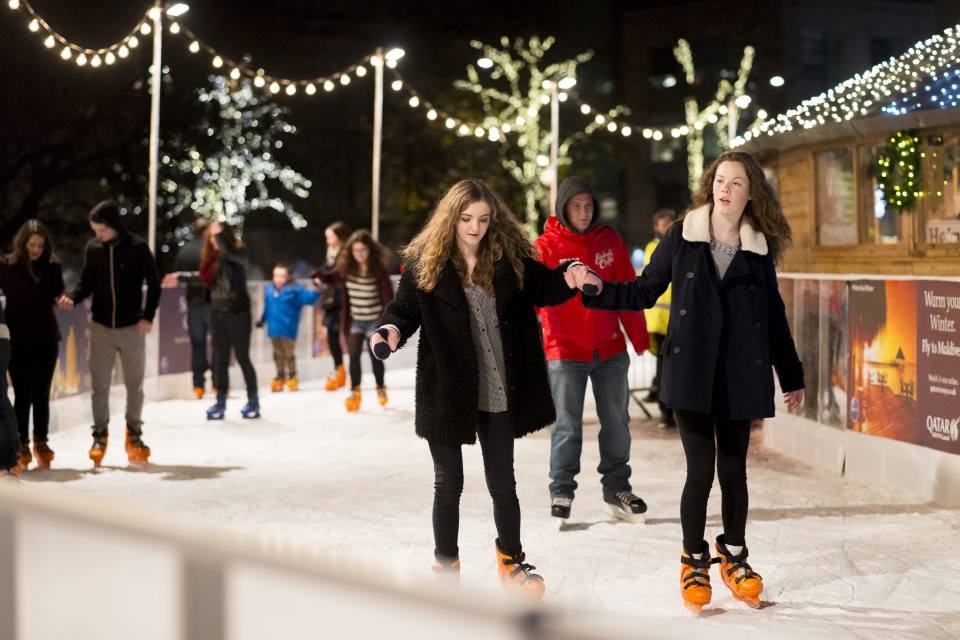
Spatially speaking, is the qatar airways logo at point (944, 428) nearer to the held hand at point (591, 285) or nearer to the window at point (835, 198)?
the held hand at point (591, 285)

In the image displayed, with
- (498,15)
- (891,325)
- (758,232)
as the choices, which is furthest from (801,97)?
(758,232)

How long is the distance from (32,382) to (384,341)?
491 centimetres

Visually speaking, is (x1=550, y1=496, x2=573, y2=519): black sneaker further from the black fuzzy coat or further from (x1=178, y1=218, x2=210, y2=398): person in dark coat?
(x1=178, y1=218, x2=210, y2=398): person in dark coat

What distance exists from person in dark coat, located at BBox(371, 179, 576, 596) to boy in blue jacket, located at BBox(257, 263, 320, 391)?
10205 mm

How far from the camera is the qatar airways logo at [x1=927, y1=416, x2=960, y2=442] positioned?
7.52 m

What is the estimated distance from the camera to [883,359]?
8297mm

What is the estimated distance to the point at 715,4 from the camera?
42906 millimetres

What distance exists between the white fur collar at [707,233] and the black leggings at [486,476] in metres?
1.03

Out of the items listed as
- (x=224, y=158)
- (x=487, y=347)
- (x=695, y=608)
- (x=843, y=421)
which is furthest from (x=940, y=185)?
(x=224, y=158)

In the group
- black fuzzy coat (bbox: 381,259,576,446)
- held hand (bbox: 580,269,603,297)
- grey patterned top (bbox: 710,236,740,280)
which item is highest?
grey patterned top (bbox: 710,236,740,280)

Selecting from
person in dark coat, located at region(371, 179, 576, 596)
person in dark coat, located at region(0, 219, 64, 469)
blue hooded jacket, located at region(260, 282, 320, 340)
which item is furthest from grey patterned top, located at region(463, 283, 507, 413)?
blue hooded jacket, located at region(260, 282, 320, 340)

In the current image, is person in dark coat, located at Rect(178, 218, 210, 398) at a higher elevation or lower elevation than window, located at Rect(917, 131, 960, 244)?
lower

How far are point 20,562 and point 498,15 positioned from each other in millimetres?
36810

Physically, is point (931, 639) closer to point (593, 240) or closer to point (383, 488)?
point (593, 240)
